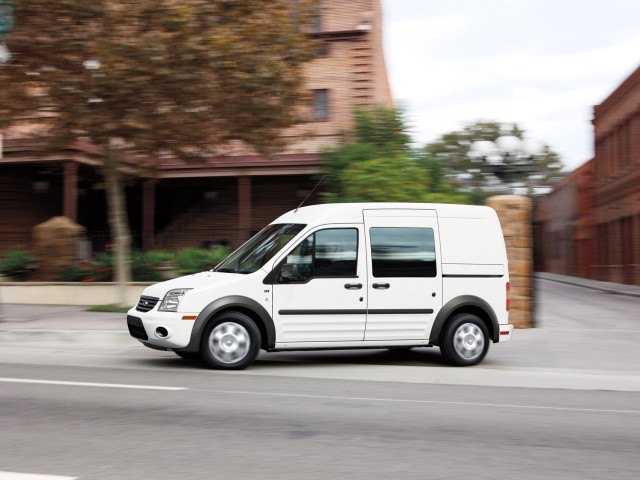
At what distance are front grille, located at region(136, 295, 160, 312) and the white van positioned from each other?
1 cm

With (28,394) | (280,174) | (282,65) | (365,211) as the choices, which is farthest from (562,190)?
(28,394)

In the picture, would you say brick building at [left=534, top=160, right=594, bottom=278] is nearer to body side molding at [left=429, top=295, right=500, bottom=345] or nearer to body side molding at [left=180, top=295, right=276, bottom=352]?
body side molding at [left=429, top=295, right=500, bottom=345]

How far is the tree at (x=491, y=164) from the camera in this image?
5472cm

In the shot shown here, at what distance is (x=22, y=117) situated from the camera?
15.2 metres

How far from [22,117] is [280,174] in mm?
10170

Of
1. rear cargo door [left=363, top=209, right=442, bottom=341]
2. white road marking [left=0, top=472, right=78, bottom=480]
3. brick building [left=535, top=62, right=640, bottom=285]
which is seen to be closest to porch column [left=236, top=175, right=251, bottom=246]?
rear cargo door [left=363, top=209, right=442, bottom=341]

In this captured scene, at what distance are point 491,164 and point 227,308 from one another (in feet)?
162

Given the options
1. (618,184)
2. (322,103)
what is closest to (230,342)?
(322,103)

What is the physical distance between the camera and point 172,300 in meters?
8.97

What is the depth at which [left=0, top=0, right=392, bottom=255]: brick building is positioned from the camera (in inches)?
945

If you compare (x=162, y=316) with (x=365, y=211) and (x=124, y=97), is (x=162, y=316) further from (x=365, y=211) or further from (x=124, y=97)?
(x=124, y=97)

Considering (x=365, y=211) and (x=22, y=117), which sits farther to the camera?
(x=22, y=117)

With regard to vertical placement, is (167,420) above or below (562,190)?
below

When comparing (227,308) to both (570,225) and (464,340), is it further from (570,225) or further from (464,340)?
(570,225)
